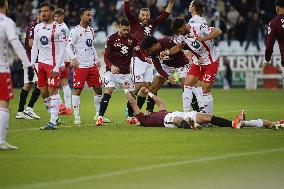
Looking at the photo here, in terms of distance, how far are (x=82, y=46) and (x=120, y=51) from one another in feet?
5.86

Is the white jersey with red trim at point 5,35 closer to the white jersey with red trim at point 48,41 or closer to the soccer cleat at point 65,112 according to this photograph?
the white jersey with red trim at point 48,41

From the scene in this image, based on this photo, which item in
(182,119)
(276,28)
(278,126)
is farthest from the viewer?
(276,28)

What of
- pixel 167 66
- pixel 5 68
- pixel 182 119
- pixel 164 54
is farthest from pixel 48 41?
pixel 5 68

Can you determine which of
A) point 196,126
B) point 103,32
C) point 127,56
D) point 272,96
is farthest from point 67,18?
point 196,126

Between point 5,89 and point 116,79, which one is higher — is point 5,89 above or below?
below

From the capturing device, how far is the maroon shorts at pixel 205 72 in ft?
61.6

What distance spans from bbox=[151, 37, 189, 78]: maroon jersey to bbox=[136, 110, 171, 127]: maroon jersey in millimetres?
1199

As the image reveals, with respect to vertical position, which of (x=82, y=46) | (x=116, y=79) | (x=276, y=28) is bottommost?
(x=116, y=79)

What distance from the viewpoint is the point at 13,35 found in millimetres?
13922

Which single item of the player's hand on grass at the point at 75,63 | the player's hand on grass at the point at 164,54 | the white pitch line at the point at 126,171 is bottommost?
the white pitch line at the point at 126,171

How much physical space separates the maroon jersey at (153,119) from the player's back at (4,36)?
13.9 feet

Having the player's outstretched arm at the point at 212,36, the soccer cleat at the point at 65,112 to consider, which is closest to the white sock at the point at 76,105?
the player's outstretched arm at the point at 212,36

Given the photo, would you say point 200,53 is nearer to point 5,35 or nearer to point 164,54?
point 164,54

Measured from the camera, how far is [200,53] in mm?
18969
